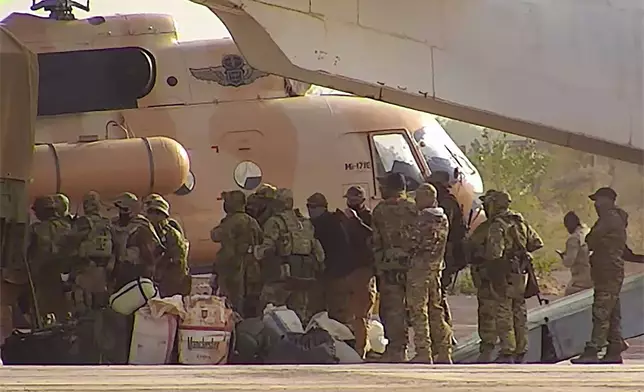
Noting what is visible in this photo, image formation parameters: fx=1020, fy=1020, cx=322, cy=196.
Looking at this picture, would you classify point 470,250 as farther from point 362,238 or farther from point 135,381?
point 135,381

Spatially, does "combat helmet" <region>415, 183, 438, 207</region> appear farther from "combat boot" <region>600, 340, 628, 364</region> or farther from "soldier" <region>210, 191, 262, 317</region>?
"combat boot" <region>600, 340, 628, 364</region>

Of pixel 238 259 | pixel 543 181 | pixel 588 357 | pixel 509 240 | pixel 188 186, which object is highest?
pixel 543 181

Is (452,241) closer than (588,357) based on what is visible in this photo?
No

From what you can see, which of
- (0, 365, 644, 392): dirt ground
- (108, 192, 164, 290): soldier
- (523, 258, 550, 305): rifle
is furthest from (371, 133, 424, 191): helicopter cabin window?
(0, 365, 644, 392): dirt ground

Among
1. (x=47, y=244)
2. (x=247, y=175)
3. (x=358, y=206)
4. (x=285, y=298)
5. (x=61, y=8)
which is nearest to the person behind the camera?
(x=285, y=298)

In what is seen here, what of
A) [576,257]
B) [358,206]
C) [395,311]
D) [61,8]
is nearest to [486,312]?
[395,311]

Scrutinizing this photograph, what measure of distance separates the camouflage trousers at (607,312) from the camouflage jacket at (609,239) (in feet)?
0.37

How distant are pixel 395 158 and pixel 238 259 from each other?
3708 millimetres

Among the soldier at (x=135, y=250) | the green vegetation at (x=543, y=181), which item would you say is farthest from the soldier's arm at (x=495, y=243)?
the green vegetation at (x=543, y=181)

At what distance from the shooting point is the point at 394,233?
7344 mm

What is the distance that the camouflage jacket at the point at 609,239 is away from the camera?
768cm

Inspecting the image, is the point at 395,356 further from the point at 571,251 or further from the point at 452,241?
the point at 571,251

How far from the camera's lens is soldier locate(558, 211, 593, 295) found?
912cm

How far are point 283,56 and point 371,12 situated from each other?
0.66 m
